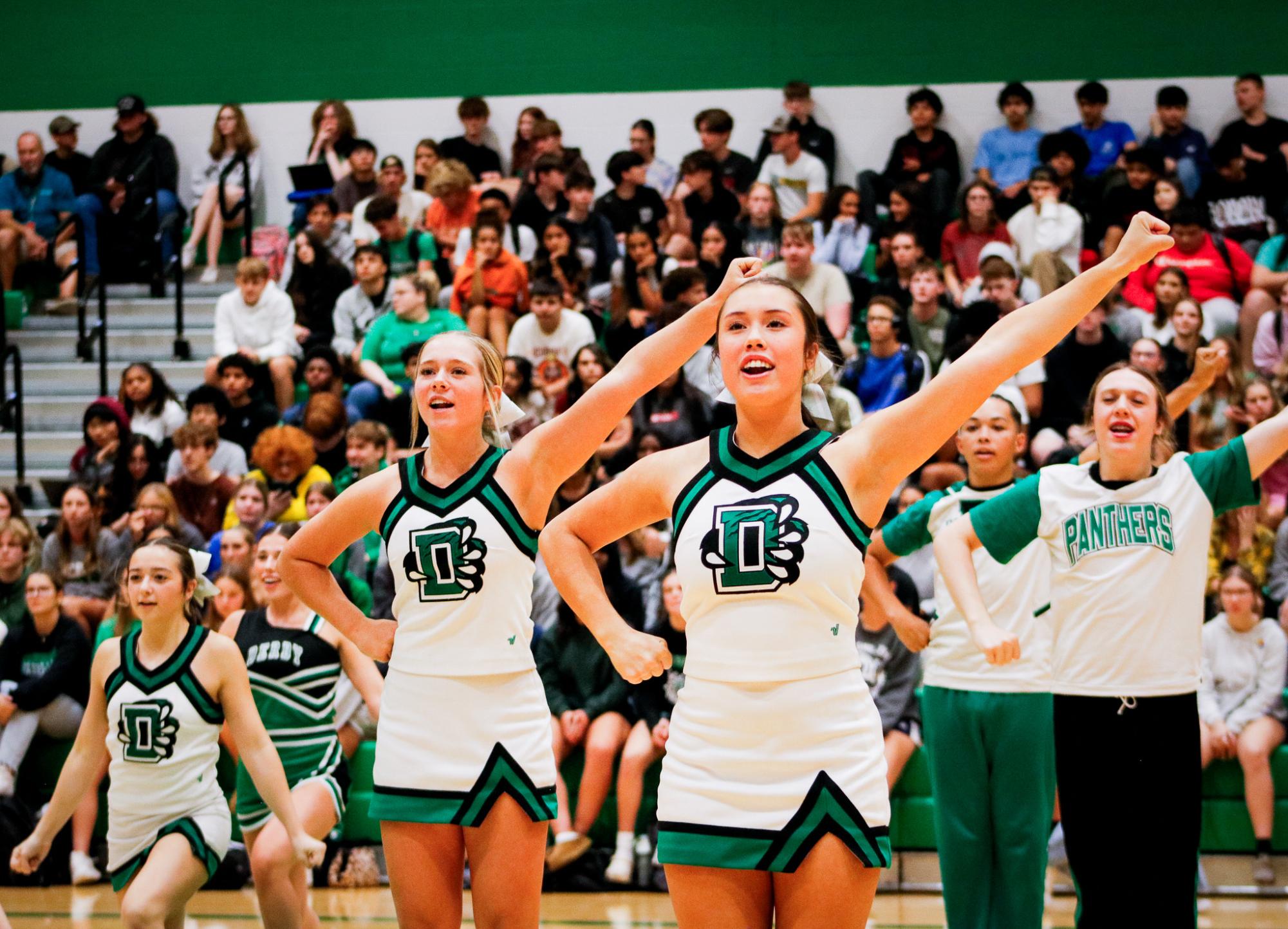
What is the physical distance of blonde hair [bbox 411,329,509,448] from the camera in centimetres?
382

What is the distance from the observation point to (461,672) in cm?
358

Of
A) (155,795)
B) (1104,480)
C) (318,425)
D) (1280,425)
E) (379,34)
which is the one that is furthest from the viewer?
(379,34)

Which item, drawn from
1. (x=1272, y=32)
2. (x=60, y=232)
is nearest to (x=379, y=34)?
(x=60, y=232)

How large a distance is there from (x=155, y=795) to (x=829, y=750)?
269 cm

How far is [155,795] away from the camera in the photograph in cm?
461

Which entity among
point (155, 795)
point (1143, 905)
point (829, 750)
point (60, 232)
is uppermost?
point (60, 232)

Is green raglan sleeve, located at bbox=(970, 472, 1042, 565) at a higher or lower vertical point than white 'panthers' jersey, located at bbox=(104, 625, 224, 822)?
higher

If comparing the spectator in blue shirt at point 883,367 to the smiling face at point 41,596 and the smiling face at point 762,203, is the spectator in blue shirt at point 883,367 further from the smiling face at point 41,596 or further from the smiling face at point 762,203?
the smiling face at point 41,596

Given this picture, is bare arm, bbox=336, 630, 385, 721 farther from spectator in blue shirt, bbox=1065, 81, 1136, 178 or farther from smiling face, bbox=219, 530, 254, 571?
spectator in blue shirt, bbox=1065, 81, 1136, 178

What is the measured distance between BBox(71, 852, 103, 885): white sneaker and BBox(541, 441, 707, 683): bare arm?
528 cm

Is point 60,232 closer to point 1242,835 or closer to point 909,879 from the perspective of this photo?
point 909,879

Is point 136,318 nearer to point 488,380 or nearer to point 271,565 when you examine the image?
point 271,565

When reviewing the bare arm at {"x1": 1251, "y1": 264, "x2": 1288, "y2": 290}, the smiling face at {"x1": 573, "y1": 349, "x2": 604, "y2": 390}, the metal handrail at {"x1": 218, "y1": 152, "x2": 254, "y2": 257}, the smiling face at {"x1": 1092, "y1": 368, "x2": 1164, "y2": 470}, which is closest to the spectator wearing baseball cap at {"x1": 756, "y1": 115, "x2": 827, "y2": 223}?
the smiling face at {"x1": 573, "y1": 349, "x2": 604, "y2": 390}

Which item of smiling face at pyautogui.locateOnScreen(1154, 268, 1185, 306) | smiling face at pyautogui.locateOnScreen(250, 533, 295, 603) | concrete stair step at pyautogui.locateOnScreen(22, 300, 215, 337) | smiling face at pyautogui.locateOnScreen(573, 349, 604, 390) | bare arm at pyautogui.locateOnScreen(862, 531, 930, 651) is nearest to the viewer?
bare arm at pyautogui.locateOnScreen(862, 531, 930, 651)
